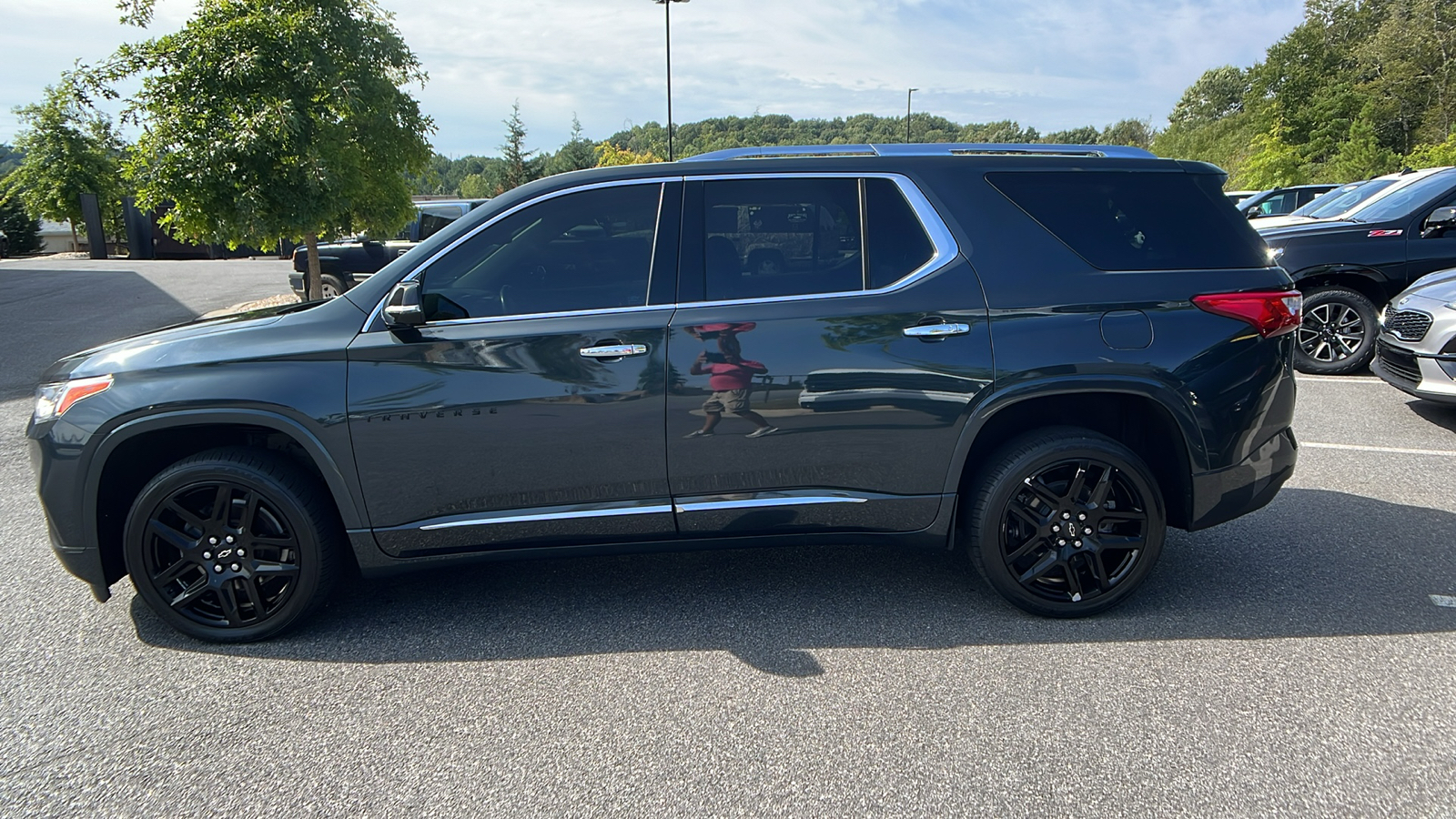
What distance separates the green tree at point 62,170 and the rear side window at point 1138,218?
4229 cm

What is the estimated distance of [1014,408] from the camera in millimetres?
3674

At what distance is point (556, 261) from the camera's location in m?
3.57

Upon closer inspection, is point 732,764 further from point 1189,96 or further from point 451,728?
point 1189,96

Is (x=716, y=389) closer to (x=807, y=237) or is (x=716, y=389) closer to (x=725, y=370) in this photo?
(x=725, y=370)

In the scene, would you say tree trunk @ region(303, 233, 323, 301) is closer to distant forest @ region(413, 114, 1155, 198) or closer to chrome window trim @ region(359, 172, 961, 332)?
chrome window trim @ region(359, 172, 961, 332)

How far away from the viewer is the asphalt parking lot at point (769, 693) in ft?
8.62

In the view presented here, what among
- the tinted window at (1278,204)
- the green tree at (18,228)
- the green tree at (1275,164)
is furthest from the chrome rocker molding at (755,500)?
the green tree at (1275,164)

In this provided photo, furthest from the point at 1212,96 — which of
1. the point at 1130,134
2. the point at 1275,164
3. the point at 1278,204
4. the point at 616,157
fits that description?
the point at 1278,204

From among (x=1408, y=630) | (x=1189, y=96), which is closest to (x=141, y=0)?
(x=1408, y=630)

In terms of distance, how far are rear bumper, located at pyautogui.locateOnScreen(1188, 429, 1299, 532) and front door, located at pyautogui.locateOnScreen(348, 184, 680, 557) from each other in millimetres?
2188

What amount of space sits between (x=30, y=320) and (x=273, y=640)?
13640mm

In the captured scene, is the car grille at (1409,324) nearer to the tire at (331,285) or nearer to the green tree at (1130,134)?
the tire at (331,285)

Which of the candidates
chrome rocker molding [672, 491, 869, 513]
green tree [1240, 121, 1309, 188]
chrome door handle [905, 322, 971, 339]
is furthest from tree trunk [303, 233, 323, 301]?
green tree [1240, 121, 1309, 188]

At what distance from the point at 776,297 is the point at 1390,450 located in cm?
512
